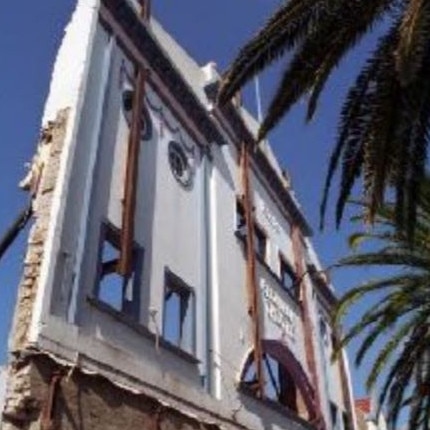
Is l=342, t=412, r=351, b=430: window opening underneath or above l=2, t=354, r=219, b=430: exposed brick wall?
above

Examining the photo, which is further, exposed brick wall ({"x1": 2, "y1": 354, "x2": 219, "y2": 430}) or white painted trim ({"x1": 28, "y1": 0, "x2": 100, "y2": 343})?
white painted trim ({"x1": 28, "y1": 0, "x2": 100, "y2": 343})

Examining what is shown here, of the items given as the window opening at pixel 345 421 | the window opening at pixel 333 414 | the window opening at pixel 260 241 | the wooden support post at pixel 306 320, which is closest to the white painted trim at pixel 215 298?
the window opening at pixel 260 241

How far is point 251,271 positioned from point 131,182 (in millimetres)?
6081

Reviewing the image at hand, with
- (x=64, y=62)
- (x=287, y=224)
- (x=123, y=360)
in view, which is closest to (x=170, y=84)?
(x=64, y=62)

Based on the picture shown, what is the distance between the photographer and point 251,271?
1812cm

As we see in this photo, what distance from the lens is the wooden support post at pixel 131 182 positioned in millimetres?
11938

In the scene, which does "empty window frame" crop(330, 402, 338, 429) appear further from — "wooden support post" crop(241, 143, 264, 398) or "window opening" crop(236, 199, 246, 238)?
"window opening" crop(236, 199, 246, 238)

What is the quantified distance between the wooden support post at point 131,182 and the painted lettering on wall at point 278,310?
6.89 meters

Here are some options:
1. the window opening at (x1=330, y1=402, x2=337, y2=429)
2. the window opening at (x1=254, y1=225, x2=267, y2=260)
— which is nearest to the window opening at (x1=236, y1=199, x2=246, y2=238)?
the window opening at (x1=254, y1=225, x2=267, y2=260)

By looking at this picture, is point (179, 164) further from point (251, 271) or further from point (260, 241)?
point (260, 241)

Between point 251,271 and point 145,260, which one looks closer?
point 145,260

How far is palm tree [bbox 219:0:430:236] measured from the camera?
30.5 ft

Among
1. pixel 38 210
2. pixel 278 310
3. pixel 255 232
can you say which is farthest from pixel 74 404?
pixel 255 232

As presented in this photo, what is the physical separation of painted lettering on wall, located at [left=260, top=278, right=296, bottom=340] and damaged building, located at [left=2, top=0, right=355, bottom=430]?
8 cm
